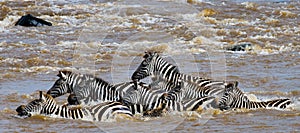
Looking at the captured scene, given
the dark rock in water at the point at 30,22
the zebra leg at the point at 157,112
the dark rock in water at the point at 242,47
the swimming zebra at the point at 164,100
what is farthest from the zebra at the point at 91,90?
the dark rock in water at the point at 30,22

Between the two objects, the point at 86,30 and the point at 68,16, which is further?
the point at 68,16

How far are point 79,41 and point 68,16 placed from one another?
477 cm

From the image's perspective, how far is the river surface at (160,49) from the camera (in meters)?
9.45

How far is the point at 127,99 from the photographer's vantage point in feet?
32.9

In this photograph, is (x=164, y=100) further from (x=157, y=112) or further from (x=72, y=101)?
(x=72, y=101)

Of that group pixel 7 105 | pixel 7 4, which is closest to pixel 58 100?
pixel 7 105

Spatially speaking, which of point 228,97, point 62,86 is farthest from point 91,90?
point 228,97

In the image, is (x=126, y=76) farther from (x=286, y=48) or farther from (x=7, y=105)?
(x=286, y=48)

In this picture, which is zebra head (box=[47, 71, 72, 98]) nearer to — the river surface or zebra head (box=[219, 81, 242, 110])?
the river surface

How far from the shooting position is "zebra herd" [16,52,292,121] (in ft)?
30.9

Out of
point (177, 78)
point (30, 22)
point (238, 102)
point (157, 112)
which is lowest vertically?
point (157, 112)

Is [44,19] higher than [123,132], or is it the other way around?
[44,19]

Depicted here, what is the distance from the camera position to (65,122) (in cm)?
935

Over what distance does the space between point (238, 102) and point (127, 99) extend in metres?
1.68
